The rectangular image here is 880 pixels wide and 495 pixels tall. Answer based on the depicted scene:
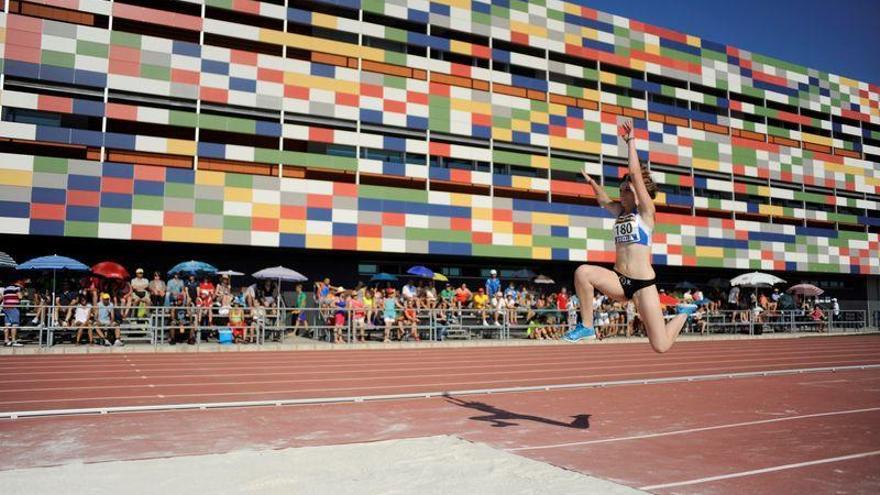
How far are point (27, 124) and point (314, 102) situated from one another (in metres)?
9.44

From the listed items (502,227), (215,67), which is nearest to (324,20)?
(215,67)

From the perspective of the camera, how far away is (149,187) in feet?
68.9

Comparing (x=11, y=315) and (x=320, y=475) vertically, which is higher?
(x=11, y=315)

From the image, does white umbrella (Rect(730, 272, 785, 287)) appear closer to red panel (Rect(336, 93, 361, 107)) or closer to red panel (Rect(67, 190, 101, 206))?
red panel (Rect(336, 93, 361, 107))

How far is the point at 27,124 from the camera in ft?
65.2

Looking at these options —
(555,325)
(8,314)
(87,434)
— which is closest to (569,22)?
(555,325)

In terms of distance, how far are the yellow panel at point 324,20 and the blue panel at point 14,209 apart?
1212 centimetres

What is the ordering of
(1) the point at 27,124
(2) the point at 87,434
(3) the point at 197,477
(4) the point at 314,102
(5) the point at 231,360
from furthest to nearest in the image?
(4) the point at 314,102, (1) the point at 27,124, (5) the point at 231,360, (2) the point at 87,434, (3) the point at 197,477

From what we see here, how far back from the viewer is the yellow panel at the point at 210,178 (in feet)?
70.7

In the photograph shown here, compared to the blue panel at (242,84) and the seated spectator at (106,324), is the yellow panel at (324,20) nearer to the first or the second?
the blue panel at (242,84)

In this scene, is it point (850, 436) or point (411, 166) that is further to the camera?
point (411, 166)

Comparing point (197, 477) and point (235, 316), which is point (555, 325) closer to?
point (235, 316)

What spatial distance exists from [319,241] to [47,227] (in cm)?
872

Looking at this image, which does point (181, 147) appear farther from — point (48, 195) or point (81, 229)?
point (48, 195)
